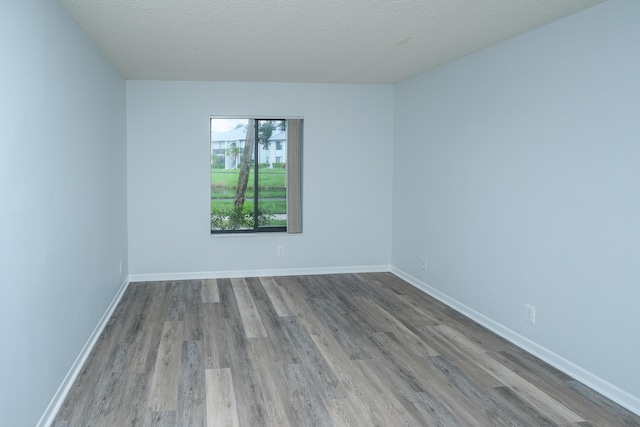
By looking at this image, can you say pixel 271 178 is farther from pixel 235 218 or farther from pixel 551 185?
pixel 551 185

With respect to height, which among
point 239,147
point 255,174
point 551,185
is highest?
point 239,147

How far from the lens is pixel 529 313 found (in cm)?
396

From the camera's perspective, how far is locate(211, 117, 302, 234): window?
6484 millimetres

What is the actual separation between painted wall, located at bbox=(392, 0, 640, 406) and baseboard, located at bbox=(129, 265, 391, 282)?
53.9 inches

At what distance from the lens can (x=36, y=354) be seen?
8.71 feet

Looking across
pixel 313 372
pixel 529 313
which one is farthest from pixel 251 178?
pixel 529 313

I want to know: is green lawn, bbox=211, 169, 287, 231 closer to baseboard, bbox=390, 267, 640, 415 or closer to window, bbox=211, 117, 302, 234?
window, bbox=211, 117, 302, 234

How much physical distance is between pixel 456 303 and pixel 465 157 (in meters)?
1.38

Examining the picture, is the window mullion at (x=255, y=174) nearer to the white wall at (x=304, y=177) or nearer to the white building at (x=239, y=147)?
the white building at (x=239, y=147)

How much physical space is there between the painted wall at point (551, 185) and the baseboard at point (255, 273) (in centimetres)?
137

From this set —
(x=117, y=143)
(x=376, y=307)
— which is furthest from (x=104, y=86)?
(x=376, y=307)

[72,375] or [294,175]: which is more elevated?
[294,175]

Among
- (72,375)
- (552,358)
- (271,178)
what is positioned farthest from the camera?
(271,178)

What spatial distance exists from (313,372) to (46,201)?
6.40 feet
